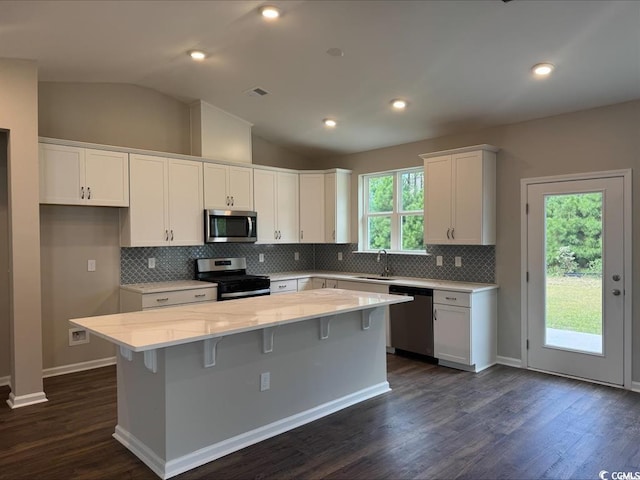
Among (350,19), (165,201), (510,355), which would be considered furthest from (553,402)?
(165,201)

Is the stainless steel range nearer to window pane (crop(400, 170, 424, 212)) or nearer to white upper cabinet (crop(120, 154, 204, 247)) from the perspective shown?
white upper cabinet (crop(120, 154, 204, 247))

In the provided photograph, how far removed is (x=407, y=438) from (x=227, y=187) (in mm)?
3620

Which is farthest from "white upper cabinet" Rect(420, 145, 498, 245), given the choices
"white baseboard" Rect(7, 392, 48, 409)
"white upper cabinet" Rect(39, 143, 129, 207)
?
"white baseboard" Rect(7, 392, 48, 409)

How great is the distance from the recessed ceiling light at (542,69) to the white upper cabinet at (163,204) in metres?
3.61

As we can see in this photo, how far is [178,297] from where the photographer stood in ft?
15.8

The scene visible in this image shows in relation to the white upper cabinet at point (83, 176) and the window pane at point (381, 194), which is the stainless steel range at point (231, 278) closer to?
the white upper cabinet at point (83, 176)

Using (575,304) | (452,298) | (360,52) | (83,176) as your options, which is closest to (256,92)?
(360,52)

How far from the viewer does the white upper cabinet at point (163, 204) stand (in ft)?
15.7

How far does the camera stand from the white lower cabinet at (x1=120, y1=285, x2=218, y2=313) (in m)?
4.60

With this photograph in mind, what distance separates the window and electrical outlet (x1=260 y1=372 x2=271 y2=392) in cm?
318

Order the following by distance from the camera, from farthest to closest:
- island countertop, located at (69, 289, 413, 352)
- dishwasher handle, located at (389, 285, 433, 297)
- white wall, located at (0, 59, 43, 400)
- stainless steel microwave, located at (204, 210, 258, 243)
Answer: stainless steel microwave, located at (204, 210, 258, 243) → dishwasher handle, located at (389, 285, 433, 297) → white wall, located at (0, 59, 43, 400) → island countertop, located at (69, 289, 413, 352)

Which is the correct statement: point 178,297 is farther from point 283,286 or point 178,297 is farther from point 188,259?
point 283,286

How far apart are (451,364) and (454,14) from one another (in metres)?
3.43

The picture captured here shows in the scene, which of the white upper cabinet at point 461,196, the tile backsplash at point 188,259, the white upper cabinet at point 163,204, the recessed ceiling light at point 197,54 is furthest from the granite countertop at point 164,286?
the white upper cabinet at point 461,196
